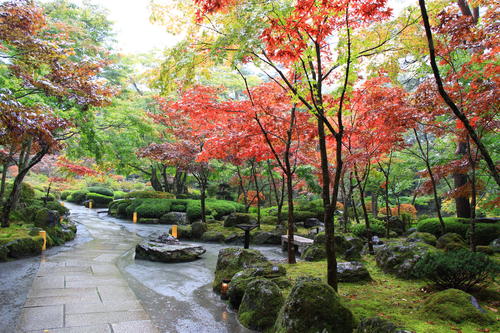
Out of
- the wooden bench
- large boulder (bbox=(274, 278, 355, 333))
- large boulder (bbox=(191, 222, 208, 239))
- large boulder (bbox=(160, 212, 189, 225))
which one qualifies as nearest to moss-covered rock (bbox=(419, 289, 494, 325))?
large boulder (bbox=(274, 278, 355, 333))

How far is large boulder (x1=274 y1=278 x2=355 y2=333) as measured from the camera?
3256 mm

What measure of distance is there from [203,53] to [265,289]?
3.92 meters

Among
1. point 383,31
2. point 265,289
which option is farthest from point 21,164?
point 383,31

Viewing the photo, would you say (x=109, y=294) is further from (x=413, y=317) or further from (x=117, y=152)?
(x=117, y=152)

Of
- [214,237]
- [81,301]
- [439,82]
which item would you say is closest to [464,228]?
[214,237]

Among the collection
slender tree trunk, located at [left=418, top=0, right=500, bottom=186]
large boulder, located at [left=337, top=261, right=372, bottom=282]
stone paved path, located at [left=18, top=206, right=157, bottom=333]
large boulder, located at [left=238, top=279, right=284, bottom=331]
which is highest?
slender tree trunk, located at [left=418, top=0, right=500, bottom=186]

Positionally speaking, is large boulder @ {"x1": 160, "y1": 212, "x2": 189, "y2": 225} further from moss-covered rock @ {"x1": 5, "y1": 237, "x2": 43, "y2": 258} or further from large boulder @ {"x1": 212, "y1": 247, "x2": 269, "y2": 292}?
large boulder @ {"x1": 212, "y1": 247, "x2": 269, "y2": 292}

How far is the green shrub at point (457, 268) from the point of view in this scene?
391 cm

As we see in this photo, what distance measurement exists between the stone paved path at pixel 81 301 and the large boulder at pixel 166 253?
0.79 meters

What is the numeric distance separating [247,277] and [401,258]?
307cm

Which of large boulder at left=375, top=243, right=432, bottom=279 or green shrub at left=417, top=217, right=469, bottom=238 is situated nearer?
large boulder at left=375, top=243, right=432, bottom=279

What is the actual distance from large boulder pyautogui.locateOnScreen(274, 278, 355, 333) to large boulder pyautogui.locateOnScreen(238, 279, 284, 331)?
→ 531mm

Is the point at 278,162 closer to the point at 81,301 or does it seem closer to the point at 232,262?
the point at 232,262

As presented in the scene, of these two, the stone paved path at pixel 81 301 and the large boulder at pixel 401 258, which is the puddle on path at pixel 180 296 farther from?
the large boulder at pixel 401 258
